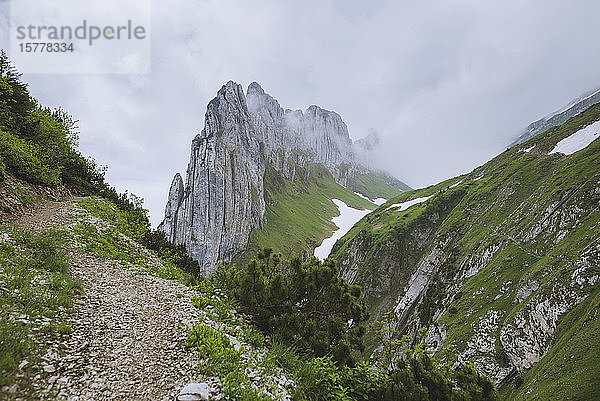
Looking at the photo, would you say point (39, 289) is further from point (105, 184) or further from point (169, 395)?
point (105, 184)

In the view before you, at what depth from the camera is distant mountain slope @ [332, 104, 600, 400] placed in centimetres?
1796

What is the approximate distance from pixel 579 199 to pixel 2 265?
4812cm

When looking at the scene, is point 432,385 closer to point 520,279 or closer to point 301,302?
point 301,302

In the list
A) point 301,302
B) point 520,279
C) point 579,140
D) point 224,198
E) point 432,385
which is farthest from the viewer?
point 224,198

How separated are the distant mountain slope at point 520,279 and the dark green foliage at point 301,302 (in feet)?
38.0

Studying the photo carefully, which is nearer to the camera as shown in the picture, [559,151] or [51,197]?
[51,197]

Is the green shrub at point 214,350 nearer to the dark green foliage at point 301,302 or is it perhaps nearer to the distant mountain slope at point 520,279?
the dark green foliage at point 301,302

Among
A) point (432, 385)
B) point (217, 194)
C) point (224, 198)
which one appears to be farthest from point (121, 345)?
point (224, 198)

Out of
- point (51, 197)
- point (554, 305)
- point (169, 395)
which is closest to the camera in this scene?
point (169, 395)

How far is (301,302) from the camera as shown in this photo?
461 inches

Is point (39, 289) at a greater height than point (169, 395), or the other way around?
point (39, 289)

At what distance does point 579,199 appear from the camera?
99.0ft

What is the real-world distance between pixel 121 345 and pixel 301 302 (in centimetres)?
686

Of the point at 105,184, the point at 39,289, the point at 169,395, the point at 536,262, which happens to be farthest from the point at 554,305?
the point at 105,184
